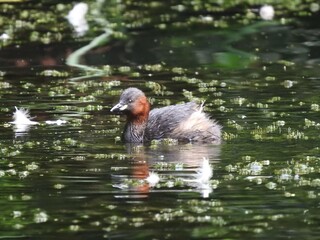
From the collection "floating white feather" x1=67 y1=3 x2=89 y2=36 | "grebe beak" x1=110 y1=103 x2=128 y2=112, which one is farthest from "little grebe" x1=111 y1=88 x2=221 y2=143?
"floating white feather" x1=67 y1=3 x2=89 y2=36

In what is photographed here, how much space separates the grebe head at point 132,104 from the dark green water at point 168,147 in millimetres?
334

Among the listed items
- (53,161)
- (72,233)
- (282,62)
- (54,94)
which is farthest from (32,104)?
(72,233)

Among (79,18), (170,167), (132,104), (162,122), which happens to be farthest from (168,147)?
(79,18)

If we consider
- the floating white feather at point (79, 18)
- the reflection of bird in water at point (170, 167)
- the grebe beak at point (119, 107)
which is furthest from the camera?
the floating white feather at point (79, 18)

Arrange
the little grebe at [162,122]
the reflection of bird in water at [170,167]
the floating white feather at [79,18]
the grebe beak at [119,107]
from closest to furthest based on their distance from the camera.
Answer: the reflection of bird in water at [170,167]
the little grebe at [162,122]
the grebe beak at [119,107]
the floating white feather at [79,18]

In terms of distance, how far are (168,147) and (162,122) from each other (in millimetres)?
555

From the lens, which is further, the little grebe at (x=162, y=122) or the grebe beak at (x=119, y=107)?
the grebe beak at (x=119, y=107)

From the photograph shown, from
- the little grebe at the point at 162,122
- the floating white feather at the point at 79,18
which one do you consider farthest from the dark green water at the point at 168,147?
the floating white feather at the point at 79,18

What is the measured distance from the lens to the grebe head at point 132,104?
13703mm

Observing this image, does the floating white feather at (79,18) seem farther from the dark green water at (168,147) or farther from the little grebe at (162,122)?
the little grebe at (162,122)

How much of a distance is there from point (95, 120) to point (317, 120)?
2.54 m

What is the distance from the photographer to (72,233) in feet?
30.8

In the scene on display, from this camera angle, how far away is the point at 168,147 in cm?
1326

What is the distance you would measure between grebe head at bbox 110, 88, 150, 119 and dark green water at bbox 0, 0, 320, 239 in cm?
33
